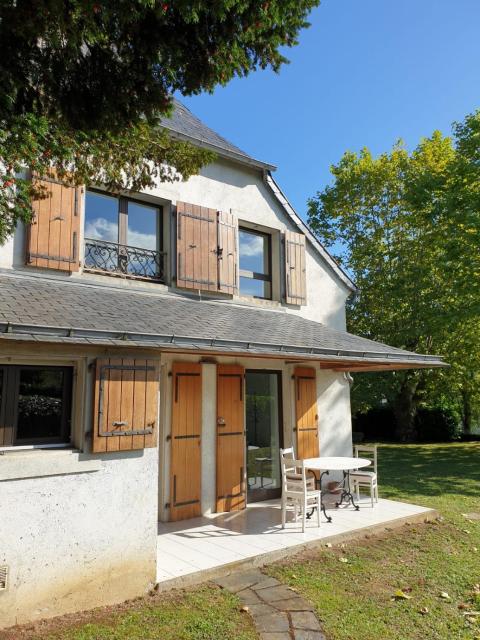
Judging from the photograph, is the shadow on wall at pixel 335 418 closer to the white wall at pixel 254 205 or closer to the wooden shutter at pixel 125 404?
the white wall at pixel 254 205

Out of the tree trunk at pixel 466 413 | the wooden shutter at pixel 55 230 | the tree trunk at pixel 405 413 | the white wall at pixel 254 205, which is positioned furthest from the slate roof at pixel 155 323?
the tree trunk at pixel 466 413

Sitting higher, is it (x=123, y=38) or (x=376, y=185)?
(x=376, y=185)

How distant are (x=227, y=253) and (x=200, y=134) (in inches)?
107

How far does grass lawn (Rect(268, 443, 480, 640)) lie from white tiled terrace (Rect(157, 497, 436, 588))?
0.90 feet

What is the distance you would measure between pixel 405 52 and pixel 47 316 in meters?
7.85

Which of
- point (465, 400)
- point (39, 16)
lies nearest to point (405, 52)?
point (39, 16)

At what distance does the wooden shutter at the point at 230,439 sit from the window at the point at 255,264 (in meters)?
2.08

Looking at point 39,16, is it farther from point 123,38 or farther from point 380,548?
point 380,548

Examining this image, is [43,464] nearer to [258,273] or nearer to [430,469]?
[258,273]

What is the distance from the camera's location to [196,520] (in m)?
7.93

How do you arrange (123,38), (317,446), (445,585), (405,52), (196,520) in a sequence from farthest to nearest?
(317,446)
(405,52)
(196,520)
(445,585)
(123,38)

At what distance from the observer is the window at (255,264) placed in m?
10.2

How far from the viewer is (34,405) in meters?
5.38

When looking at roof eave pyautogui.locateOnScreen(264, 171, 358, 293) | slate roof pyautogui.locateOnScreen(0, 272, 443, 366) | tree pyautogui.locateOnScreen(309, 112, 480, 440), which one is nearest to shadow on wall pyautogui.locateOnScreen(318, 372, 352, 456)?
slate roof pyautogui.locateOnScreen(0, 272, 443, 366)
